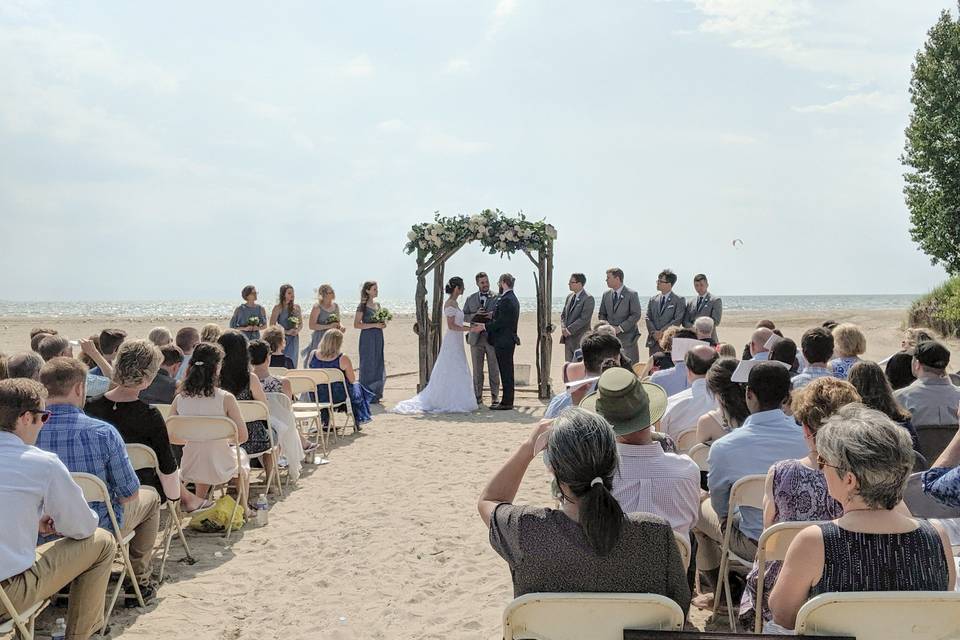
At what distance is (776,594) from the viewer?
2602mm

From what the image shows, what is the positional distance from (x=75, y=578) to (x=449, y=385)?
8652 mm

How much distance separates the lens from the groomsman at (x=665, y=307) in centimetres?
1185

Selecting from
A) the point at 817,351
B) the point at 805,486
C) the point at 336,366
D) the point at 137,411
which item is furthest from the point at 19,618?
the point at 336,366

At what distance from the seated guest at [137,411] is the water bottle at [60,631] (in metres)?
1.02

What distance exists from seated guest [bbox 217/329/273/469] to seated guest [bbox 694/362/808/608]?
13.3 ft

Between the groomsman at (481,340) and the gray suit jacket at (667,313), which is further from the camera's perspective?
the groomsman at (481,340)

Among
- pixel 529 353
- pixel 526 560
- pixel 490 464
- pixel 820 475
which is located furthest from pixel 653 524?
pixel 529 353

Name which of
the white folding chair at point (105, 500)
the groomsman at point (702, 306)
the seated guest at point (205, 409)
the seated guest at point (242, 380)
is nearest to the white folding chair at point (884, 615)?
the white folding chair at point (105, 500)

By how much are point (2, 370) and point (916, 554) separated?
17.8 ft

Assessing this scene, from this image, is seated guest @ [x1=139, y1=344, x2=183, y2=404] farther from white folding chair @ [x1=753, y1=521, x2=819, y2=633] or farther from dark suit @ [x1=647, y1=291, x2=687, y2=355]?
dark suit @ [x1=647, y1=291, x2=687, y2=355]

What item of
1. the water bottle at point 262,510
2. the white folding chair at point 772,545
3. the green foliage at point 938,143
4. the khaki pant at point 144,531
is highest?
the green foliage at point 938,143

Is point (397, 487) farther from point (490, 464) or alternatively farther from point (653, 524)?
point (653, 524)

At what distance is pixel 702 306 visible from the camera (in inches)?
465

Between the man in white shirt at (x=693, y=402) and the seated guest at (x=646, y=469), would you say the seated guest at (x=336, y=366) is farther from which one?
the seated guest at (x=646, y=469)
